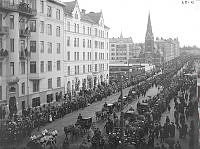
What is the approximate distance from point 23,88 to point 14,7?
10.1 m

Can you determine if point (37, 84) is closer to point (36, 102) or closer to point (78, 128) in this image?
point (36, 102)

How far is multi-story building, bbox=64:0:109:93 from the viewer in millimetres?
53500

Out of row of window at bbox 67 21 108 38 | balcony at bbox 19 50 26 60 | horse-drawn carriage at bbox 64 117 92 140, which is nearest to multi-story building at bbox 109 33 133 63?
row of window at bbox 67 21 108 38

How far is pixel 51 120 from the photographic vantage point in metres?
30.2

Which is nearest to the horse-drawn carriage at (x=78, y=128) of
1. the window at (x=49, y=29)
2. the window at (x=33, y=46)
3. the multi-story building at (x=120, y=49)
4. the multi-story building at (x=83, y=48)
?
the window at (x=33, y=46)

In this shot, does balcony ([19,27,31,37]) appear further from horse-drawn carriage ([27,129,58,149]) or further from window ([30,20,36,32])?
horse-drawn carriage ([27,129,58,149])

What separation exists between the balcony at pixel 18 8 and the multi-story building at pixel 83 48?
12179 millimetres

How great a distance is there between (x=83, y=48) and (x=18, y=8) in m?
24.4

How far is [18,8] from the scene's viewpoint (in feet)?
120

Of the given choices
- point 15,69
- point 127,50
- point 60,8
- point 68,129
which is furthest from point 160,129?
point 127,50

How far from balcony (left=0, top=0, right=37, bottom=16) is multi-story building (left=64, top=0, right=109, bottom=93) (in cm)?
1218

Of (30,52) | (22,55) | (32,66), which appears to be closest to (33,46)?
(30,52)

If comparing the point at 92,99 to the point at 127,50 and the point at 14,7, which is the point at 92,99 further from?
the point at 127,50

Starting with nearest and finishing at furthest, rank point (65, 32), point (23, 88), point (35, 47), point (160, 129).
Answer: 1. point (160, 129)
2. point (23, 88)
3. point (35, 47)
4. point (65, 32)
